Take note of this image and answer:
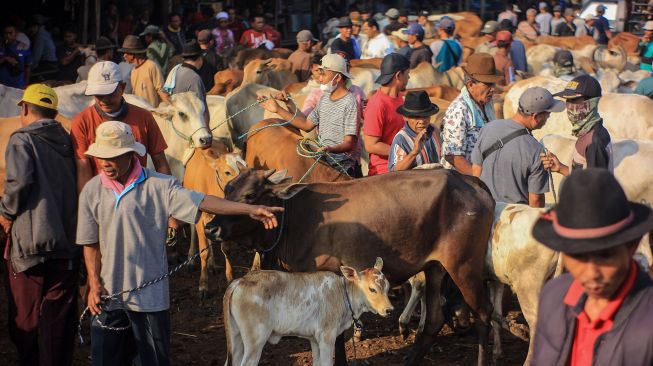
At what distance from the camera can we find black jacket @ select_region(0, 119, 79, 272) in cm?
599

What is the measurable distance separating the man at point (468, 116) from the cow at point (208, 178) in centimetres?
180

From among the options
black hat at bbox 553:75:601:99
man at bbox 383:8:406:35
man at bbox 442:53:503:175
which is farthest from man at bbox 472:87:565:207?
man at bbox 383:8:406:35

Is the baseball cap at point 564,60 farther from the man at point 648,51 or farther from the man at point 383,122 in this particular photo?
the man at point 383,122

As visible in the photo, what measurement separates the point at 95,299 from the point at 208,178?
392cm

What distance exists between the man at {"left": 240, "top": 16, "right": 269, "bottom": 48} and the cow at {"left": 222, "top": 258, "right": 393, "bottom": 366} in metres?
15.3

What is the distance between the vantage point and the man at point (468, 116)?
25.9 ft

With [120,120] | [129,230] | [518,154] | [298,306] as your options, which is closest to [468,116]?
[518,154]

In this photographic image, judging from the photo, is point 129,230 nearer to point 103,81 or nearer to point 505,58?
point 103,81

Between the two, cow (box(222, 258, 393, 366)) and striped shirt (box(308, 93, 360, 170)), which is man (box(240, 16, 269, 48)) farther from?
cow (box(222, 258, 393, 366))

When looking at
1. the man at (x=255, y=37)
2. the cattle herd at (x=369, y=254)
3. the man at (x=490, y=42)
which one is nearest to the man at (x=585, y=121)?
the cattle herd at (x=369, y=254)

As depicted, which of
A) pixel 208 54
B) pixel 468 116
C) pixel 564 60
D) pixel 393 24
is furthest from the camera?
pixel 393 24

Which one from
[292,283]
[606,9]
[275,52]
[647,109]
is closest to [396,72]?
[292,283]

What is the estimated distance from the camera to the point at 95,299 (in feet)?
17.9

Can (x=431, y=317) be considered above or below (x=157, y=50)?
below
